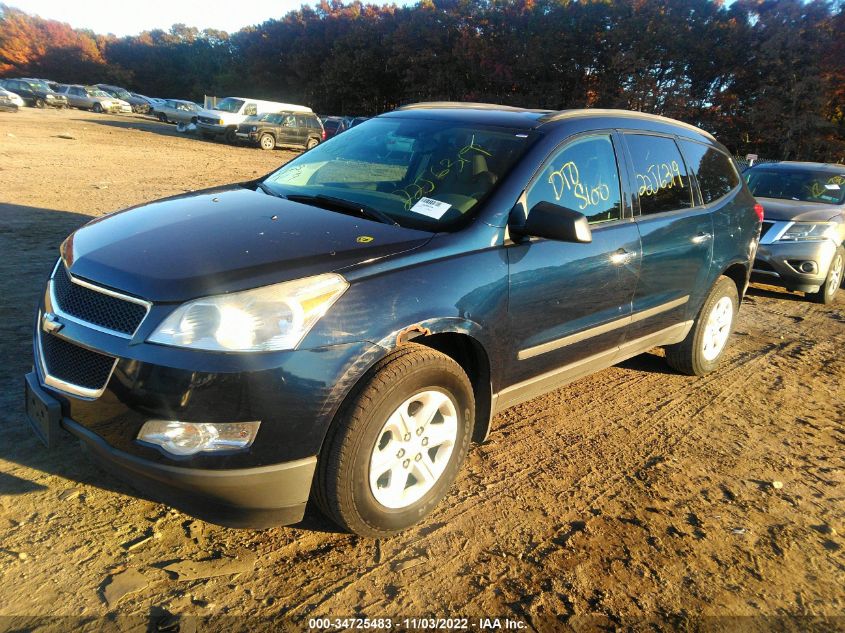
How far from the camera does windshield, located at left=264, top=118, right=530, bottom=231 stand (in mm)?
3184

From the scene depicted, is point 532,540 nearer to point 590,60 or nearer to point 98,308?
point 98,308

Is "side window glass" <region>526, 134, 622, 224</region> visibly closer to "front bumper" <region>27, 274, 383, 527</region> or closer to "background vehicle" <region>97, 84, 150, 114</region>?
"front bumper" <region>27, 274, 383, 527</region>

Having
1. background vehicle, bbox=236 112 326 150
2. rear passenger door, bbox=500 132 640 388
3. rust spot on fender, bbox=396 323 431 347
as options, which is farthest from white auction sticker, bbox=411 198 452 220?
background vehicle, bbox=236 112 326 150

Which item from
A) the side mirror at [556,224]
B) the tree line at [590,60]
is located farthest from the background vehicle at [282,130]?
the side mirror at [556,224]

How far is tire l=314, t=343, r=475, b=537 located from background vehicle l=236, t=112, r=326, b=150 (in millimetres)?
23334

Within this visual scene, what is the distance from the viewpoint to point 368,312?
8.21ft

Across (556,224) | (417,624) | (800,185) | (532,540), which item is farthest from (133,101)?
(417,624)

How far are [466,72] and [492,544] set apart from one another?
41.6 m

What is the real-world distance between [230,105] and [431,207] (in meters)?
25.7

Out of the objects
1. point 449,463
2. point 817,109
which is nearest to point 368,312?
point 449,463

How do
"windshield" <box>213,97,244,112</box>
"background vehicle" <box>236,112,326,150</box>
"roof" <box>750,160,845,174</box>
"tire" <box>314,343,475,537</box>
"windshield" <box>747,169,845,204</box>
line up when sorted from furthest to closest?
"windshield" <box>213,97,244,112</box>, "background vehicle" <box>236,112,326,150</box>, "roof" <box>750,160,845,174</box>, "windshield" <box>747,169,845,204</box>, "tire" <box>314,343,475,537</box>

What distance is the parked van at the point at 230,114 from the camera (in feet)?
84.3

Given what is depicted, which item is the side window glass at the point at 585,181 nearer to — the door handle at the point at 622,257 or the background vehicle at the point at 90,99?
the door handle at the point at 622,257

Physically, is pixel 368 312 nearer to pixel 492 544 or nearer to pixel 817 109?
pixel 492 544
